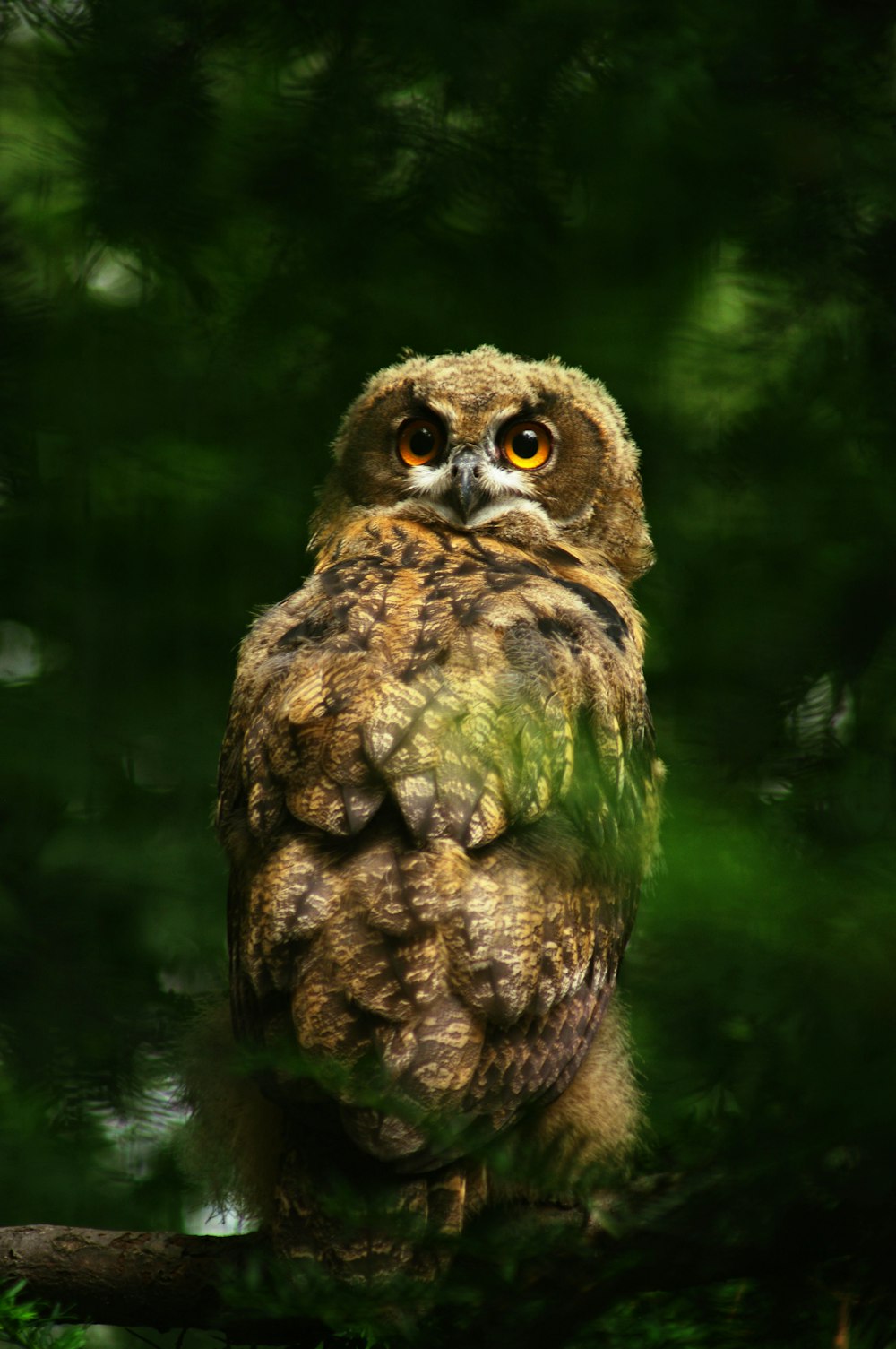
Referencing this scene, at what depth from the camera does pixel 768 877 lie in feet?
1.94

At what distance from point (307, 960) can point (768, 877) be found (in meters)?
1.49

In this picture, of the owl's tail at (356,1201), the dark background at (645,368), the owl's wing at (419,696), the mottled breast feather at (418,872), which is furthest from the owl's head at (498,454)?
the owl's tail at (356,1201)

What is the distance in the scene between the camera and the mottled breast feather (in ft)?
6.07

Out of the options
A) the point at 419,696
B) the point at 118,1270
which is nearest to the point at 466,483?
the point at 419,696

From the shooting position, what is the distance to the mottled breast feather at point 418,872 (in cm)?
185

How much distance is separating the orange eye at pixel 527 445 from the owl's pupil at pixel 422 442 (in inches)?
8.6

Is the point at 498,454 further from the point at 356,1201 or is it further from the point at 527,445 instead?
the point at 356,1201

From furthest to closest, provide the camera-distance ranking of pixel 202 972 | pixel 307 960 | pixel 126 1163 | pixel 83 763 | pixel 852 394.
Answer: pixel 202 972, pixel 83 763, pixel 307 960, pixel 126 1163, pixel 852 394

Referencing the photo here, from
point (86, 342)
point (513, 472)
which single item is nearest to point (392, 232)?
point (86, 342)

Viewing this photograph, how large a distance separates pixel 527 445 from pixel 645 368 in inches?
74.7

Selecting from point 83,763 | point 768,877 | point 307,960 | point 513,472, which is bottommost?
point 307,960

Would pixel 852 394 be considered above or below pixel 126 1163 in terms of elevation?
above

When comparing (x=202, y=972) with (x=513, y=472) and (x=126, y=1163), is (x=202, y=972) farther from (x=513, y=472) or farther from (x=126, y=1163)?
(x=513, y=472)

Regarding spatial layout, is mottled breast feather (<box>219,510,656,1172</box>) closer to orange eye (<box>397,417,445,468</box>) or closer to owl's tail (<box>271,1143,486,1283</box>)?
owl's tail (<box>271,1143,486,1283</box>)
